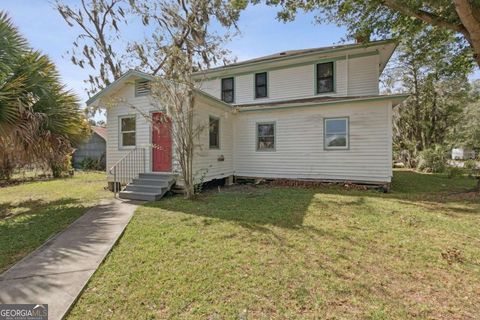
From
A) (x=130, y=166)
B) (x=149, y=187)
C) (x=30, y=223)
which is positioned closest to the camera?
(x=30, y=223)

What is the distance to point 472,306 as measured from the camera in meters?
2.75

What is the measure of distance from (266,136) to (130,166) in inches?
233

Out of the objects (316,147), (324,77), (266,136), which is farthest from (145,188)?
(324,77)

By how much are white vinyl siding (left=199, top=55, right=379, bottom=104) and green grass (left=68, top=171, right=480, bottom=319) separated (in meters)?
6.74

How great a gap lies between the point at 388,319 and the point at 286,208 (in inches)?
171

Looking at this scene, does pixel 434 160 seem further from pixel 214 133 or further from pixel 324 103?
→ pixel 214 133

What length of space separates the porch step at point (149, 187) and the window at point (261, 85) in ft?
22.6

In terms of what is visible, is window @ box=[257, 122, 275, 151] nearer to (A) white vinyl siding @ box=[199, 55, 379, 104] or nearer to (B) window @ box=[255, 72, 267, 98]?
(A) white vinyl siding @ box=[199, 55, 379, 104]

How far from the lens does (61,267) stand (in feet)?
12.0

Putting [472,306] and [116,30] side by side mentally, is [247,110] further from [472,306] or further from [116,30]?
[116,30]

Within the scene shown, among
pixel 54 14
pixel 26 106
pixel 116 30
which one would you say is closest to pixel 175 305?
pixel 26 106

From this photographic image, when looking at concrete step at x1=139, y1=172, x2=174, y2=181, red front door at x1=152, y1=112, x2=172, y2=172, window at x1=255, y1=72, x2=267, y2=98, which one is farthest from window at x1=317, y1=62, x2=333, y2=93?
concrete step at x1=139, y1=172, x2=174, y2=181

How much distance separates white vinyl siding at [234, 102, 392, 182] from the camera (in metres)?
9.88

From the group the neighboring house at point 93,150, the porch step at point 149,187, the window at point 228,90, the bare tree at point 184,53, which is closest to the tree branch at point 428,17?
the bare tree at point 184,53
